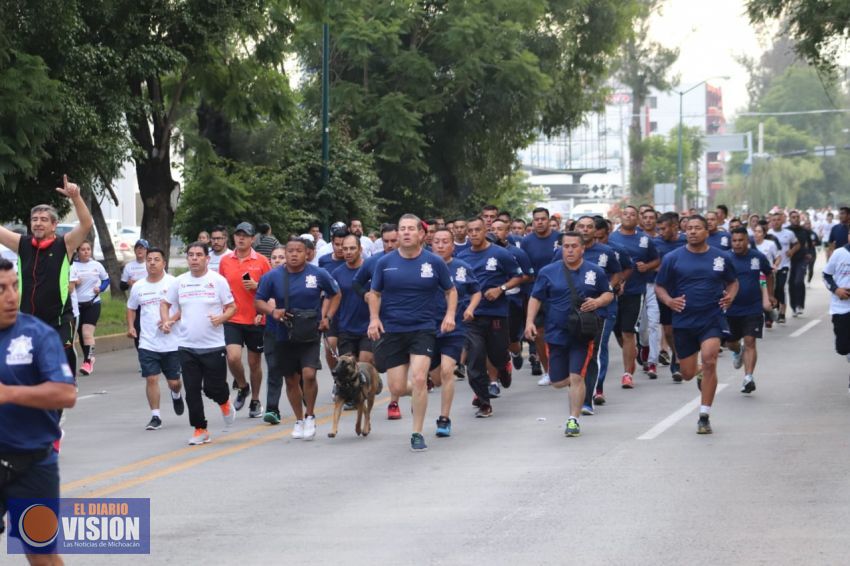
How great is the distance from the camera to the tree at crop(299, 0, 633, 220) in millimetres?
38875

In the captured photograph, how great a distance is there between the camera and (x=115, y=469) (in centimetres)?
1133

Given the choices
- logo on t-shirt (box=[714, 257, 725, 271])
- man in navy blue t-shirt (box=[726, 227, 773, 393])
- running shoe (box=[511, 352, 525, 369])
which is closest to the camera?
logo on t-shirt (box=[714, 257, 725, 271])

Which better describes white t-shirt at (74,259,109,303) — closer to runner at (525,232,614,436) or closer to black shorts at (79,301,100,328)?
black shorts at (79,301,100,328)

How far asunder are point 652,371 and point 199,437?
6.76m

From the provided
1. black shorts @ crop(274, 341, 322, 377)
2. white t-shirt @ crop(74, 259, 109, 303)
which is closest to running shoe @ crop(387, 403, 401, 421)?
black shorts @ crop(274, 341, 322, 377)

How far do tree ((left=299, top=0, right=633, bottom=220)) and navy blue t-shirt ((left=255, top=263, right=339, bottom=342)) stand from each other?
23.3 metres

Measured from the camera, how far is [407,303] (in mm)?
12578

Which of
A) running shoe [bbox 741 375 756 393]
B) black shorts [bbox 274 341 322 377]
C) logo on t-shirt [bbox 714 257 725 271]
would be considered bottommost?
running shoe [bbox 741 375 756 393]

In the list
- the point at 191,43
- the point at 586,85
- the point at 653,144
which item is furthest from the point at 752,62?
the point at 191,43

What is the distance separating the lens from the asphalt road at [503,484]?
823cm

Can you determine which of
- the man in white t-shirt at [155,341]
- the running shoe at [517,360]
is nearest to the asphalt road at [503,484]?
the man in white t-shirt at [155,341]

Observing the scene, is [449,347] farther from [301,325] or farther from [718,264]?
[718,264]

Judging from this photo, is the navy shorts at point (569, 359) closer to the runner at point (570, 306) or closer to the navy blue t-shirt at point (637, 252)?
the runner at point (570, 306)
